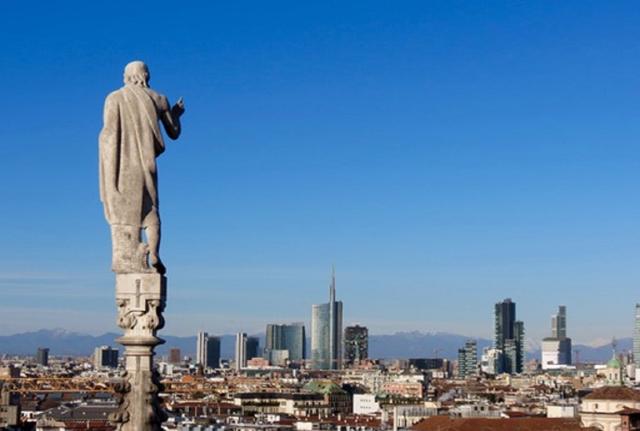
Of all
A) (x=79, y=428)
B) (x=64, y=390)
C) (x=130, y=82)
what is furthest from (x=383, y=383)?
(x=130, y=82)

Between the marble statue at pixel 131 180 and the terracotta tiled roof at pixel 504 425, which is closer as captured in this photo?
the marble statue at pixel 131 180

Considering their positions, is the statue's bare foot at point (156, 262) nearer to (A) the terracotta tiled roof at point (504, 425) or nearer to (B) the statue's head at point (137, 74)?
(B) the statue's head at point (137, 74)

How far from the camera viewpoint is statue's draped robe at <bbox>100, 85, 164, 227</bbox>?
7.27 m

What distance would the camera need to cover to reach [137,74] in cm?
767

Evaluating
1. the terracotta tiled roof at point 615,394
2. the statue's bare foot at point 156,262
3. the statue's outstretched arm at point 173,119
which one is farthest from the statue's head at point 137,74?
the terracotta tiled roof at point 615,394

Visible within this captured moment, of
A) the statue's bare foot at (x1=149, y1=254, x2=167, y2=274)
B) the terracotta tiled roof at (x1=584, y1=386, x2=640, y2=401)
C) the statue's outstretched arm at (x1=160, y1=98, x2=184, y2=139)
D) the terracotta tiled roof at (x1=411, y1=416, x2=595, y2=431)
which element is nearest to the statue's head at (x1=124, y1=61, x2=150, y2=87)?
the statue's outstretched arm at (x1=160, y1=98, x2=184, y2=139)

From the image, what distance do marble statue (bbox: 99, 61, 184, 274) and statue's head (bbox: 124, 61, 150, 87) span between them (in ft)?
0.73

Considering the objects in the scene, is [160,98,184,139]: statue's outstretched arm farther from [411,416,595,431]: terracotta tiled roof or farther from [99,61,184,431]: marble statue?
[411,416,595,431]: terracotta tiled roof

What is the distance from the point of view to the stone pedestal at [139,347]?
7062 millimetres

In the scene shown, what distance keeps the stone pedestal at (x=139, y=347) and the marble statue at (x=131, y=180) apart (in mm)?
95

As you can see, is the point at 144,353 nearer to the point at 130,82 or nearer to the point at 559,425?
the point at 130,82

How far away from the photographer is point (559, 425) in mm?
73125

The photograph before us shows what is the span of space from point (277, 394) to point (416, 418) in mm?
36647

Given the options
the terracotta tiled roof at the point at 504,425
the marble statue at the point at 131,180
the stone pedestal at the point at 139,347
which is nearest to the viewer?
the stone pedestal at the point at 139,347
